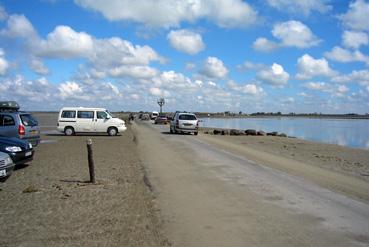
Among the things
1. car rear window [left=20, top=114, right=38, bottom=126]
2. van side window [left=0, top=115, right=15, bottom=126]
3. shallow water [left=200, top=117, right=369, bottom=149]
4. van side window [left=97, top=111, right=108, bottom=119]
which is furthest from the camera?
shallow water [left=200, top=117, right=369, bottom=149]

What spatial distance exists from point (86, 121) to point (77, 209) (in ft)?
80.9

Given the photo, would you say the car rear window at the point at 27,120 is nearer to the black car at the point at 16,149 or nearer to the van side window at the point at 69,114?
the black car at the point at 16,149

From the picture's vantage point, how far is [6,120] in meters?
17.2

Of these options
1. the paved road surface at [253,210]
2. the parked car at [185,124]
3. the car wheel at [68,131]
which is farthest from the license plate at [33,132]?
the parked car at [185,124]

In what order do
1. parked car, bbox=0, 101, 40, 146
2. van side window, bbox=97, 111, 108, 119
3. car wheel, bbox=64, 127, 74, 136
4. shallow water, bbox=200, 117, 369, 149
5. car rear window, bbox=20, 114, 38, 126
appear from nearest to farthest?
parked car, bbox=0, 101, 40, 146 → car rear window, bbox=20, 114, 38, 126 → van side window, bbox=97, 111, 108, 119 → car wheel, bbox=64, 127, 74, 136 → shallow water, bbox=200, 117, 369, 149

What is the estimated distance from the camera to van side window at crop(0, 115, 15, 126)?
17094 millimetres

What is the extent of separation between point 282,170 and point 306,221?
711 centimetres

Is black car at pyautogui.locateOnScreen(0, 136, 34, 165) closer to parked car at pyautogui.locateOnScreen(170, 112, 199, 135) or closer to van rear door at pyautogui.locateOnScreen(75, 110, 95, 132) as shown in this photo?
van rear door at pyautogui.locateOnScreen(75, 110, 95, 132)

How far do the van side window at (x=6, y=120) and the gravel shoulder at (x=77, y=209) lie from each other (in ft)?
13.0

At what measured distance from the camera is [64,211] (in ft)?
25.7

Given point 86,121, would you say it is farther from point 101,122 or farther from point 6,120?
point 6,120

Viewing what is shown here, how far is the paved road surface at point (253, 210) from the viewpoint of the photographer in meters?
6.21

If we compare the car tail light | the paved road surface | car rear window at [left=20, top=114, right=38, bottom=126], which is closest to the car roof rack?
car rear window at [left=20, top=114, right=38, bottom=126]

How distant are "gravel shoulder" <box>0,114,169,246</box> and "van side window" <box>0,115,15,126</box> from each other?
3950 millimetres
